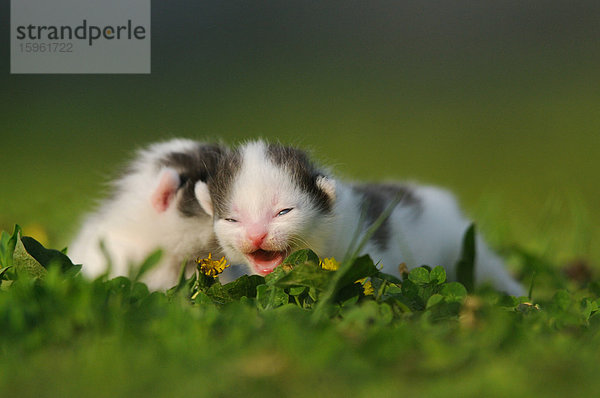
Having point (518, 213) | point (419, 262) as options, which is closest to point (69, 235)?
point (419, 262)

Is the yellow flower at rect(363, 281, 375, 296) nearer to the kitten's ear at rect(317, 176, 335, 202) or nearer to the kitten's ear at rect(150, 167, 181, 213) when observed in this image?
the kitten's ear at rect(317, 176, 335, 202)

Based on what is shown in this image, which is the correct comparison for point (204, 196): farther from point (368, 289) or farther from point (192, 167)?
point (368, 289)

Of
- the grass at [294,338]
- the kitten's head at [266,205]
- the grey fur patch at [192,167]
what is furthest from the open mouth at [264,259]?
the grey fur patch at [192,167]

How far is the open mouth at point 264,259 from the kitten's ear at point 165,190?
18.2 inches

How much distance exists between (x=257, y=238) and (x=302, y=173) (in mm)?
301

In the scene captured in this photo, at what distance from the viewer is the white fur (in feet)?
8.14

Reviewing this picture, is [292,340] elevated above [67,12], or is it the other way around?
[67,12]

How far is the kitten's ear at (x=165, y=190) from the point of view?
8.19 feet

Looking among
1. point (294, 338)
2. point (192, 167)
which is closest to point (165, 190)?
point (192, 167)

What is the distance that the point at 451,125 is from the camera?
8.34m

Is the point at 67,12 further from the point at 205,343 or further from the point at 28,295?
the point at 205,343

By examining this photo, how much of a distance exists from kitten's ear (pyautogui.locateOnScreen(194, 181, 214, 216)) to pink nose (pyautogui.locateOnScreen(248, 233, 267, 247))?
0.27 metres

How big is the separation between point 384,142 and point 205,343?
6.08 m

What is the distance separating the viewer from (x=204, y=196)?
2.35 meters
